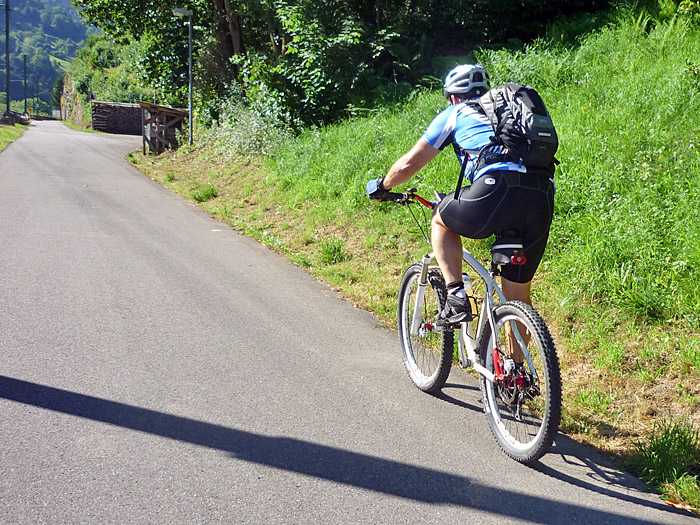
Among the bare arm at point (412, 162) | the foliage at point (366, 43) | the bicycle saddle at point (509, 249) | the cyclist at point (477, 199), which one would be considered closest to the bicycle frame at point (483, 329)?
the cyclist at point (477, 199)

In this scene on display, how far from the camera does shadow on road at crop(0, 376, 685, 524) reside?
10.0ft

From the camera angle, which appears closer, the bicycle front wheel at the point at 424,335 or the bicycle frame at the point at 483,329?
the bicycle frame at the point at 483,329

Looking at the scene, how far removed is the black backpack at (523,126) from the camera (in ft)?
11.2

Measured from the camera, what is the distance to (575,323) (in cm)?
526

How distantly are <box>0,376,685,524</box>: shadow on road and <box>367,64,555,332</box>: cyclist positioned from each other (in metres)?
1.04

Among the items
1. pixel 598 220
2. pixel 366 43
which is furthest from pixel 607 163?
pixel 366 43

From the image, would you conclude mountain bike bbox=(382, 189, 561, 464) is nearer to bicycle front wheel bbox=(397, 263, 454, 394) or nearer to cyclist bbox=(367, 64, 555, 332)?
bicycle front wheel bbox=(397, 263, 454, 394)

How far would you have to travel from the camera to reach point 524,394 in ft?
11.4

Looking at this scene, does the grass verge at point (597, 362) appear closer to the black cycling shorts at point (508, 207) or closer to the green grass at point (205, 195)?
the black cycling shorts at point (508, 207)

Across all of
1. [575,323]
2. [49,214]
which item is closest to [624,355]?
[575,323]

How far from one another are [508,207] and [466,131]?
1.74 ft

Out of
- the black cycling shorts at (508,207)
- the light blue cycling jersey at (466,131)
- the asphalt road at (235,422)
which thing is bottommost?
the asphalt road at (235,422)

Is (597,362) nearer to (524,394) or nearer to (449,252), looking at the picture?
(524,394)

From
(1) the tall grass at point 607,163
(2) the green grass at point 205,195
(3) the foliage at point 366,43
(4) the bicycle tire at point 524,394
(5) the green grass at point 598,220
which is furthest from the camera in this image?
(3) the foliage at point 366,43
